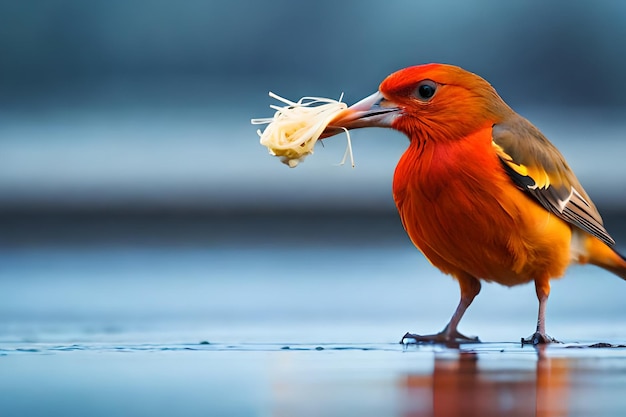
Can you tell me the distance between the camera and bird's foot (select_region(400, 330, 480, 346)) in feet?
5.86

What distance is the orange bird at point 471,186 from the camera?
1771mm

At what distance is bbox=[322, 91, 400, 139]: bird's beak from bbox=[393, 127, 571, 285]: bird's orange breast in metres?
0.07

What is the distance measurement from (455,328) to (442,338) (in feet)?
0.18

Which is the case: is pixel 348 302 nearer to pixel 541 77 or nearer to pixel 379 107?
pixel 379 107

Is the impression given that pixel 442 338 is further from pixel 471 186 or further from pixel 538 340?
pixel 471 186

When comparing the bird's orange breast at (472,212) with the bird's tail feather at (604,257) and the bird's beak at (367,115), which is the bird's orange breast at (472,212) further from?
the bird's tail feather at (604,257)

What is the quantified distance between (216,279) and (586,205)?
223 cm

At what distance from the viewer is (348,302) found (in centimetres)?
308

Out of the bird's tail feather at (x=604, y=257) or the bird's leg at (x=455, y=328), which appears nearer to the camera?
the bird's leg at (x=455, y=328)

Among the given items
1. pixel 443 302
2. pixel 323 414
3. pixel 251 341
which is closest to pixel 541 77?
pixel 443 302

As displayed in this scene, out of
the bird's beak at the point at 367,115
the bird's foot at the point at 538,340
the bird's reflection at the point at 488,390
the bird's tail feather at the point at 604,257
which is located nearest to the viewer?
the bird's reflection at the point at 488,390

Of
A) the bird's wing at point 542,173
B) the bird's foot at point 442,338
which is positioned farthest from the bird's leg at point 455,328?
the bird's wing at point 542,173

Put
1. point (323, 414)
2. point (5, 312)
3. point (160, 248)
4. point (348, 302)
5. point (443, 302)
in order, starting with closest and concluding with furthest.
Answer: point (323, 414) < point (5, 312) < point (348, 302) < point (443, 302) < point (160, 248)

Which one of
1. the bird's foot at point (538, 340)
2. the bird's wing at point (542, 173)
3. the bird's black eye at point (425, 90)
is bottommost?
the bird's foot at point (538, 340)
